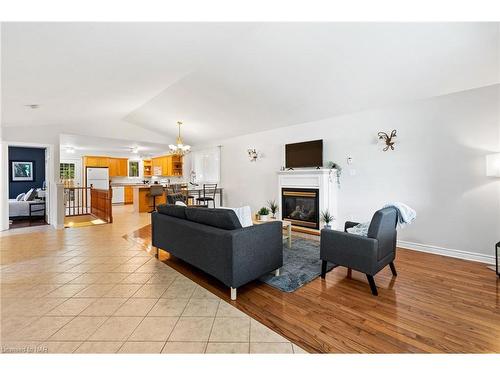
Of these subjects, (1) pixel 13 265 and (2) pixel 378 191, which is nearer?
(1) pixel 13 265

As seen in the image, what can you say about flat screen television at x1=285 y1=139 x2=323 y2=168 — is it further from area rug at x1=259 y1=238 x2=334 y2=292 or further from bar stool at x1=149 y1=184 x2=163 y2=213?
bar stool at x1=149 y1=184 x2=163 y2=213

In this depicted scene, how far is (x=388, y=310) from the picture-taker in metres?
2.04

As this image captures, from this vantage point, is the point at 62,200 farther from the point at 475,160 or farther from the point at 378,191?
the point at 475,160

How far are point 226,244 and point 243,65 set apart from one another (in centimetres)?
279

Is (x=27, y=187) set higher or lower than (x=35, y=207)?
higher

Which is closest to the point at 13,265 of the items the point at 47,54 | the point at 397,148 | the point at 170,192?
the point at 47,54

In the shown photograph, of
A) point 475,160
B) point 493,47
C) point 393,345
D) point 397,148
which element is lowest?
point 393,345

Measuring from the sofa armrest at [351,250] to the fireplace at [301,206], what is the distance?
215cm

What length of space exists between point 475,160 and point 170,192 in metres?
6.69

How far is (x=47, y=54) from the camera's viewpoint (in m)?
2.27

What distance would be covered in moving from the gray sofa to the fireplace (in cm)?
229

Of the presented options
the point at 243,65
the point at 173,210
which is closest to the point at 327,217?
the point at 173,210

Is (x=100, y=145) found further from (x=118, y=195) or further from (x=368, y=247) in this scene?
(x=368, y=247)
